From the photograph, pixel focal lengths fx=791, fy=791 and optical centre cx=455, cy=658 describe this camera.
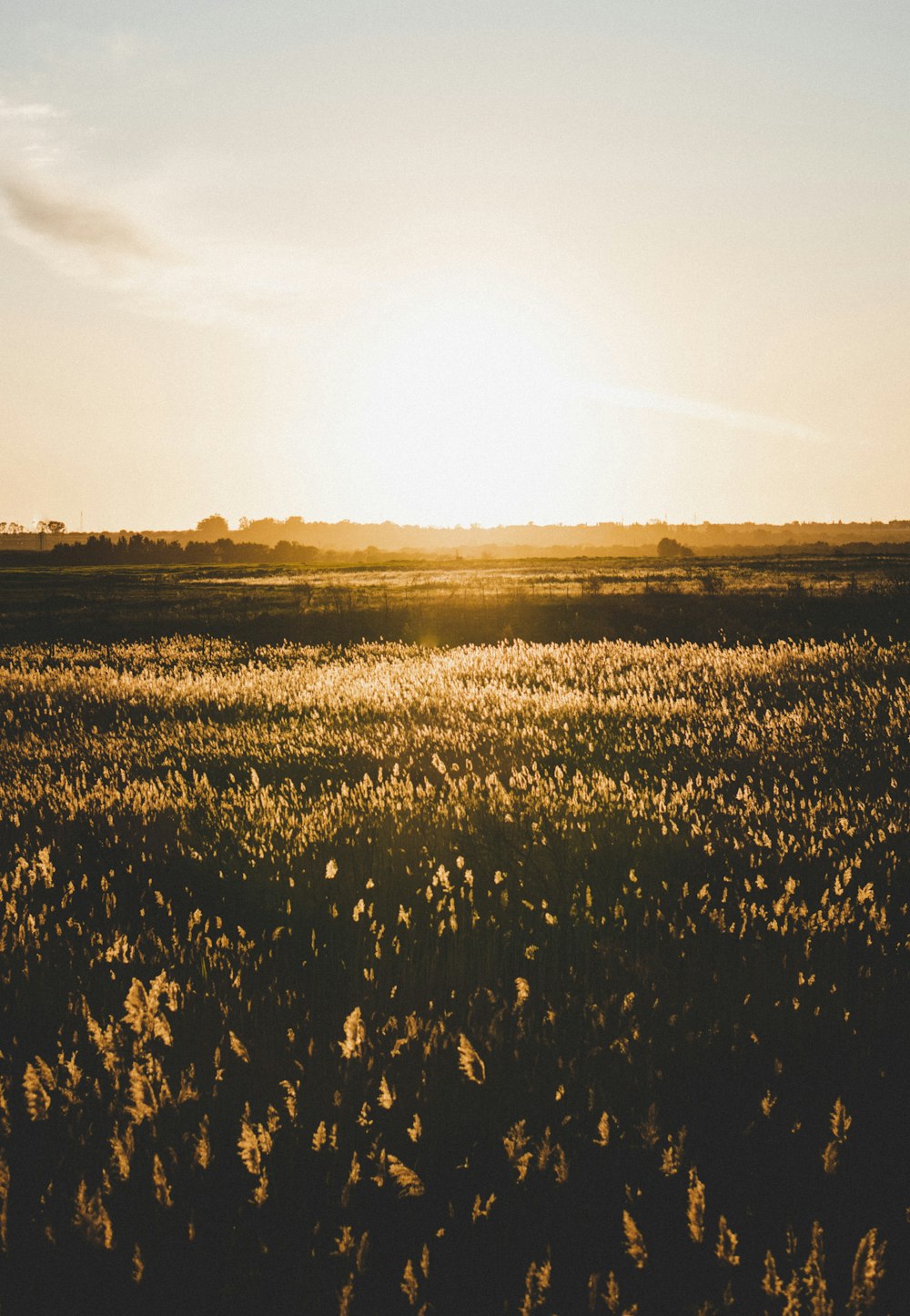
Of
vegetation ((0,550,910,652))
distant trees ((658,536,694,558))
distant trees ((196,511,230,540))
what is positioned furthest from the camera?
distant trees ((196,511,230,540))

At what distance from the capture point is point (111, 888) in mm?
4484

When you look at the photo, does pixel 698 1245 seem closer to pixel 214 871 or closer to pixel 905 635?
pixel 214 871

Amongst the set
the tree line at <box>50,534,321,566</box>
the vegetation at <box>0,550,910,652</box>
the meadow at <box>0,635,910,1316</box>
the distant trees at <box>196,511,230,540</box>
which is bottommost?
the meadow at <box>0,635,910,1316</box>

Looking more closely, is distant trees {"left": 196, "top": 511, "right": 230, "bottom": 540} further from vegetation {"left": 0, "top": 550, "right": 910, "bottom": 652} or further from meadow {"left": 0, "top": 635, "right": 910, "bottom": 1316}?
meadow {"left": 0, "top": 635, "right": 910, "bottom": 1316}

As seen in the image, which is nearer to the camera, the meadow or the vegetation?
the meadow

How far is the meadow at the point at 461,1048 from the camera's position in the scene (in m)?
1.92

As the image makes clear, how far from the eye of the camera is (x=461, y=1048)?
225 centimetres

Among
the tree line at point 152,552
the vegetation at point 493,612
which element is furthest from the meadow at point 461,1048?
the tree line at point 152,552

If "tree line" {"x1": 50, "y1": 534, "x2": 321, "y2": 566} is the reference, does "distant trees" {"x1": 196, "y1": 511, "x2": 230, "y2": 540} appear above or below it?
above

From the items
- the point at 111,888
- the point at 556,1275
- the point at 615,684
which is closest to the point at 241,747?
the point at 111,888

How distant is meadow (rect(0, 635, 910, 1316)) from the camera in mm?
1915

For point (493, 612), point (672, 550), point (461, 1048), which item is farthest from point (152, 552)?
point (461, 1048)

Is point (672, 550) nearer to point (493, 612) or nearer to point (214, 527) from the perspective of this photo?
point (493, 612)

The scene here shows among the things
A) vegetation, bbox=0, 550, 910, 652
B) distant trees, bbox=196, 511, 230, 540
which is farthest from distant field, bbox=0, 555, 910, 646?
distant trees, bbox=196, 511, 230, 540
